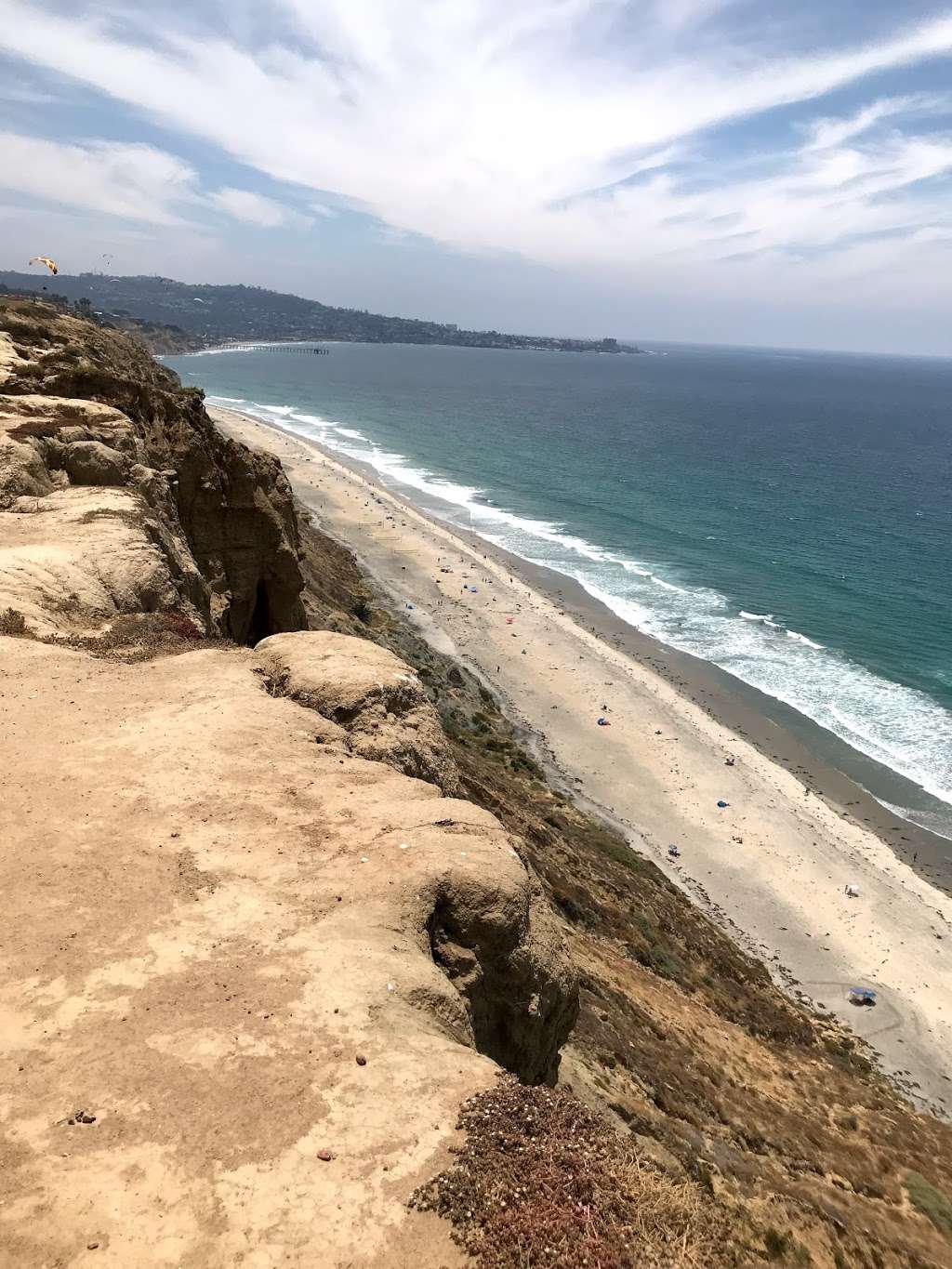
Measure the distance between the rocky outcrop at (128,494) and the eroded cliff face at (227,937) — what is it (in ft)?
0.62

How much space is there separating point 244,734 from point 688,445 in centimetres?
14251

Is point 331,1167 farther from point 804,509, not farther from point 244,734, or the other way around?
point 804,509

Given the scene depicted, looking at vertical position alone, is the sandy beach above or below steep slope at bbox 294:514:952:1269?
below

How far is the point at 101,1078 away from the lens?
7734 millimetres

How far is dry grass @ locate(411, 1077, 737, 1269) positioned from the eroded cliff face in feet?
0.98

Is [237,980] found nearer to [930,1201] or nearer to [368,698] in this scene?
[368,698]

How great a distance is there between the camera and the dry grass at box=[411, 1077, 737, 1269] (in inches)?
260

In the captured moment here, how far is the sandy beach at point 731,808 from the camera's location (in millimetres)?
31406

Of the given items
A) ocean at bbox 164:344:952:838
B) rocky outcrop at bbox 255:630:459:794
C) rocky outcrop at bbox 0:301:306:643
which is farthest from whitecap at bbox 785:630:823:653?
rocky outcrop at bbox 255:630:459:794

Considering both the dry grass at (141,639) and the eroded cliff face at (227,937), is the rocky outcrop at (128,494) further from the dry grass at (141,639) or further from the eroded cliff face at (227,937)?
the dry grass at (141,639)

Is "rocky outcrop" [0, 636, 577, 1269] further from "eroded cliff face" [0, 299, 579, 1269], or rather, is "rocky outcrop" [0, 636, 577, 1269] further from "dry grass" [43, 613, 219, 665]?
"dry grass" [43, 613, 219, 665]

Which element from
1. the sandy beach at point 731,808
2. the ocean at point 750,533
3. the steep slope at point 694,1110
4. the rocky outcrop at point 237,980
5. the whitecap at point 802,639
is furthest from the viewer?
the whitecap at point 802,639

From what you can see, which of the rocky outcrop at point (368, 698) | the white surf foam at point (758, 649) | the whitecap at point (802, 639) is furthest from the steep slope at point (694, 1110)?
the whitecap at point (802, 639)

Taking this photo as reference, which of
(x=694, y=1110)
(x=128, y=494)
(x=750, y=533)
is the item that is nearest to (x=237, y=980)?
(x=694, y=1110)
